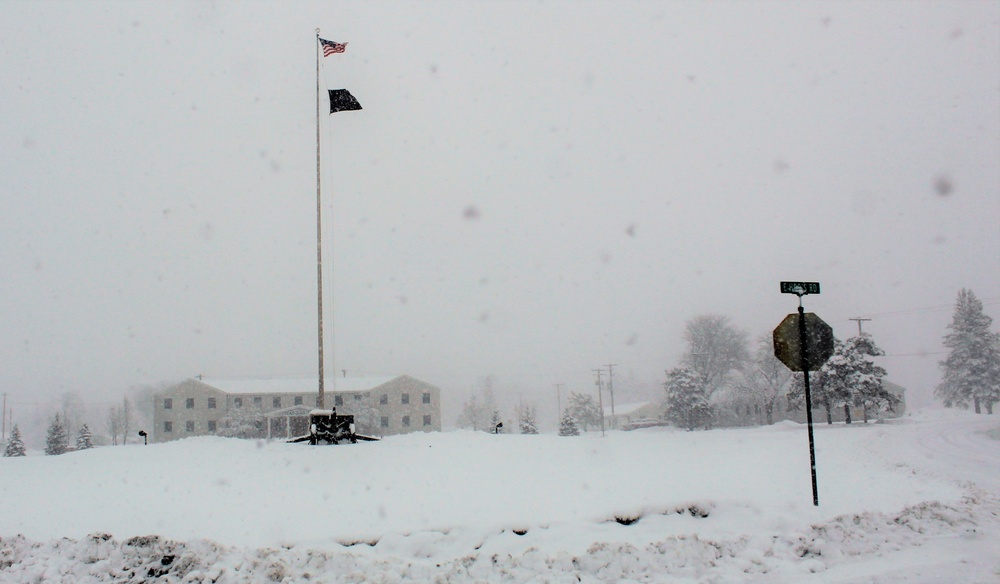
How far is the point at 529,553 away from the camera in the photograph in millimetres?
7363

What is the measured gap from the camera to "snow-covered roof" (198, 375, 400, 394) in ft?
243

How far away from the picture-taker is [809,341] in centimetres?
1093

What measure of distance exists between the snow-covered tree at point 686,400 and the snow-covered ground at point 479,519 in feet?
150

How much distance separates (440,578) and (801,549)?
468 cm

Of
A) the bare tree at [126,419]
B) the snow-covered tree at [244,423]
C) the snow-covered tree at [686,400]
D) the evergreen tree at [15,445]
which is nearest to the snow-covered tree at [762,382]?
the snow-covered tree at [686,400]

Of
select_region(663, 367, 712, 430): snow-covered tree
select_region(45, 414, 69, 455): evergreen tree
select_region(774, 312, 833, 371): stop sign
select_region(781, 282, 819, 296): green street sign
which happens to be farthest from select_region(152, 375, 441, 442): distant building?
select_region(781, 282, 819, 296): green street sign

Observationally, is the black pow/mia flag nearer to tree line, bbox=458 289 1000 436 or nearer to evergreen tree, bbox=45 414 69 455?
tree line, bbox=458 289 1000 436

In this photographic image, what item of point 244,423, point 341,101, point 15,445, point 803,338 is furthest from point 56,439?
point 803,338

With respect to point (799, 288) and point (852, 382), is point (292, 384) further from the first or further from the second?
point (799, 288)

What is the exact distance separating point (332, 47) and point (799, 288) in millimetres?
16261

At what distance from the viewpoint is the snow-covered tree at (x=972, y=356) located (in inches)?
2282

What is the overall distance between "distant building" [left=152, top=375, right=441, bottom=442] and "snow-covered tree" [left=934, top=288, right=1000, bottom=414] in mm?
55630

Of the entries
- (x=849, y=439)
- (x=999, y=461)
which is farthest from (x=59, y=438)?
(x=999, y=461)

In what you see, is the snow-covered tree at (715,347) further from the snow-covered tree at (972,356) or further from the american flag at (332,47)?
the american flag at (332,47)
